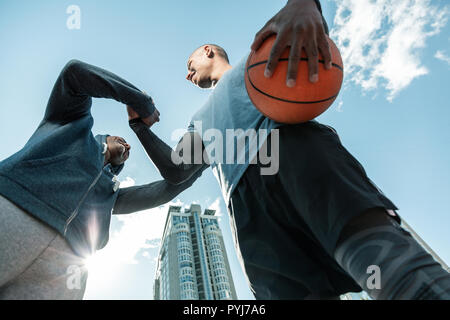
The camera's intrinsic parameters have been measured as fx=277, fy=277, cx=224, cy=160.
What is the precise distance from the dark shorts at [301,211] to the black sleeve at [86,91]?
1388 mm

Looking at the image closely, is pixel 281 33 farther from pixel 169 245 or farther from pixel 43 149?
pixel 169 245

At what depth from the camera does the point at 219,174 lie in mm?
1996

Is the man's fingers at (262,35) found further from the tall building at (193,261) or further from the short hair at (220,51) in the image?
→ the tall building at (193,261)

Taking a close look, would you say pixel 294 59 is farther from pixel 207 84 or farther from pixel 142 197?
pixel 142 197

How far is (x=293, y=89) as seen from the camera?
1402 mm

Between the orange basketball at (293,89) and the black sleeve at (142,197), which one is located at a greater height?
the black sleeve at (142,197)

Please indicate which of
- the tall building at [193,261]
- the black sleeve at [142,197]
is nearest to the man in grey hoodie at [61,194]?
the black sleeve at [142,197]

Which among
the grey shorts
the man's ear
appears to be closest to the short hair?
the man's ear

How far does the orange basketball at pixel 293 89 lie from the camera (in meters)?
1.40

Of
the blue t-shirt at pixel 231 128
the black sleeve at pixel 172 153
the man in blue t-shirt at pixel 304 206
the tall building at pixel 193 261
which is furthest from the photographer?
the tall building at pixel 193 261
